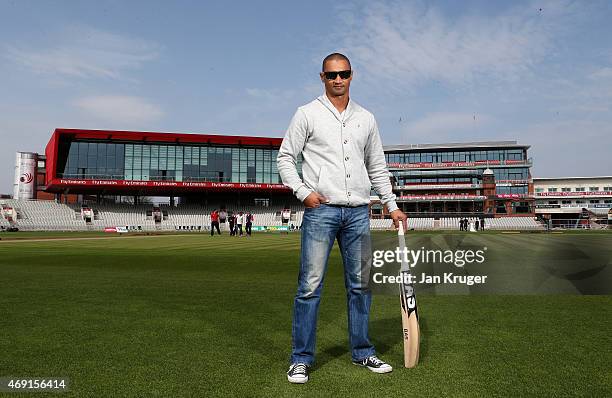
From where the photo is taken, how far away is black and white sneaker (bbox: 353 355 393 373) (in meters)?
3.05

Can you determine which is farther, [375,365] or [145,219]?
[145,219]

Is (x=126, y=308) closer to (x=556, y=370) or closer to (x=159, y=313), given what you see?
(x=159, y=313)

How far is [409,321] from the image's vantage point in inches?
127

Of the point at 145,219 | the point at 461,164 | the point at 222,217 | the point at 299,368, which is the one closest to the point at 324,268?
the point at 299,368

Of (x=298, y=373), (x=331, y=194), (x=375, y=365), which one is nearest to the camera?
(x=298, y=373)

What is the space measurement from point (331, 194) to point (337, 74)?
0.95 metres

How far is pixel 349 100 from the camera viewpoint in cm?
347

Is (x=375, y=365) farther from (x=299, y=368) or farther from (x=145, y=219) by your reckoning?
(x=145, y=219)

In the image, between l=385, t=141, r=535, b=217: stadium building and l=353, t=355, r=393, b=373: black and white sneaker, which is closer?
l=353, t=355, r=393, b=373: black and white sneaker

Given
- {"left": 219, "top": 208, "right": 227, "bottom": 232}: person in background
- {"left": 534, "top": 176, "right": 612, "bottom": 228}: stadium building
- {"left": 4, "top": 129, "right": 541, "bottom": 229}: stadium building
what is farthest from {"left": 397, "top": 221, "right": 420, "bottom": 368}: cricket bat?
{"left": 534, "top": 176, "right": 612, "bottom": 228}: stadium building

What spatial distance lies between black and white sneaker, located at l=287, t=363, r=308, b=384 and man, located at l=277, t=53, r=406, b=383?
15 cm

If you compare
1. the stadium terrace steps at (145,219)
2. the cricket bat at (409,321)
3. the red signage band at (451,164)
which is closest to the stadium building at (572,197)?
the red signage band at (451,164)

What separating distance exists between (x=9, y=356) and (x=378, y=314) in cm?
369

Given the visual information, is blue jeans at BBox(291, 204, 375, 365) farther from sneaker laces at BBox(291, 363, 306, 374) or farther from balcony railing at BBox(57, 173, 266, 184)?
balcony railing at BBox(57, 173, 266, 184)
